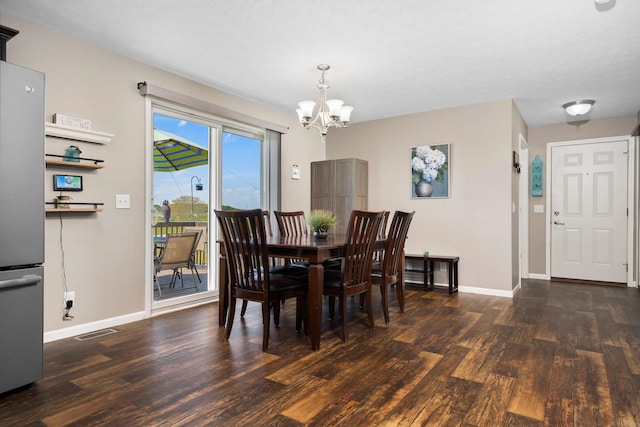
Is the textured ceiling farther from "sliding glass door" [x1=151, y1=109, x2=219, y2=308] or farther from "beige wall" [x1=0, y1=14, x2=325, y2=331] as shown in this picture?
"sliding glass door" [x1=151, y1=109, x2=219, y2=308]

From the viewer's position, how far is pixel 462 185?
4.87 meters

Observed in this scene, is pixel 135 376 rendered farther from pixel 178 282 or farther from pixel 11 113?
pixel 178 282

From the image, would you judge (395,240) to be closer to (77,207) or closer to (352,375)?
(352,375)

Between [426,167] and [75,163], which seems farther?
[426,167]

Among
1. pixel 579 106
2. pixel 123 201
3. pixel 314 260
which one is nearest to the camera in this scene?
pixel 314 260

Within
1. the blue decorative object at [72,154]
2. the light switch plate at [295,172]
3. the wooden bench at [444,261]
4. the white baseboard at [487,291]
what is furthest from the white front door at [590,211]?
the blue decorative object at [72,154]

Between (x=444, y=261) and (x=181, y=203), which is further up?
(x=181, y=203)

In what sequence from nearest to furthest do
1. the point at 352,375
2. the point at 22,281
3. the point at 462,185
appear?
the point at 22,281 < the point at 352,375 < the point at 462,185

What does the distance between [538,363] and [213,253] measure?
3222 millimetres

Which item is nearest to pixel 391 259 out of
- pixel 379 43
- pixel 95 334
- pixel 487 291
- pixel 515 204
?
pixel 379 43

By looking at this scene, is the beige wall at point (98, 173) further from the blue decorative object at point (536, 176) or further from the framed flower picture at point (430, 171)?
the blue decorative object at point (536, 176)

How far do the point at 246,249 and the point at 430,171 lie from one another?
128 inches

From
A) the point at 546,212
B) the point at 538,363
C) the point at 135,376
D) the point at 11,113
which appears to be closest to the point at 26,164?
the point at 11,113

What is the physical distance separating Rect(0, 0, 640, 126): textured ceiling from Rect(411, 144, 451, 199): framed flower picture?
0.83 meters
